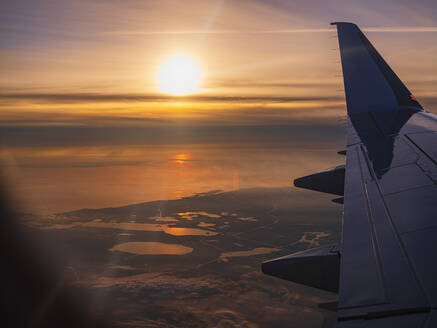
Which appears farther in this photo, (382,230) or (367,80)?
(367,80)

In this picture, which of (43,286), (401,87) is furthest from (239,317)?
(401,87)

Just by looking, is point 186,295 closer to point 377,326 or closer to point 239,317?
point 239,317

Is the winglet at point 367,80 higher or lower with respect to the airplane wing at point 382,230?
higher

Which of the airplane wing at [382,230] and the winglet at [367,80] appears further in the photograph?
the winglet at [367,80]

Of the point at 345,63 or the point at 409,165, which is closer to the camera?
the point at 409,165

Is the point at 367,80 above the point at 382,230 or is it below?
above

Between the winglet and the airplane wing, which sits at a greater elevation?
the winglet

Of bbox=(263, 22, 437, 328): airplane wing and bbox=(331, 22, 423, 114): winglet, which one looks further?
bbox=(331, 22, 423, 114): winglet

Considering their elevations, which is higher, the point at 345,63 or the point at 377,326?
the point at 345,63
